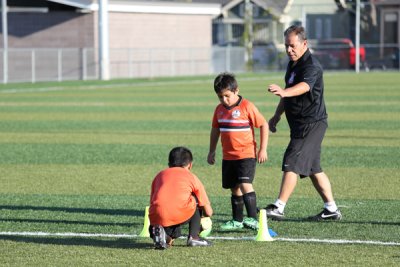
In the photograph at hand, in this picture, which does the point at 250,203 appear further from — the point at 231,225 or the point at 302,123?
the point at 302,123

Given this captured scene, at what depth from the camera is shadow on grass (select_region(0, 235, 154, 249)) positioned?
30.7 ft

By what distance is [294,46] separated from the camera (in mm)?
10555

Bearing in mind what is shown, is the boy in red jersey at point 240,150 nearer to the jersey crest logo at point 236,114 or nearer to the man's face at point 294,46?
the jersey crest logo at point 236,114

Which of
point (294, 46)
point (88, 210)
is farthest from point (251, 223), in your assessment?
point (88, 210)

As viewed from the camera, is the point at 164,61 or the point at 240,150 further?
the point at 164,61

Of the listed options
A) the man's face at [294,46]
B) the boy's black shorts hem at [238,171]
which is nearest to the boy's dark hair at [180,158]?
the boy's black shorts hem at [238,171]

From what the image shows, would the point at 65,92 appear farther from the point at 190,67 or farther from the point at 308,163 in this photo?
the point at 308,163

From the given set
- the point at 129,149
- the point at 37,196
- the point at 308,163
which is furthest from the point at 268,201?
the point at 129,149

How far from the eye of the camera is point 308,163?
35.1 feet

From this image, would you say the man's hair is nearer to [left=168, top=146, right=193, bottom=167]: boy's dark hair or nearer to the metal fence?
[left=168, top=146, right=193, bottom=167]: boy's dark hair

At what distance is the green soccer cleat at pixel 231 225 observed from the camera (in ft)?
33.1

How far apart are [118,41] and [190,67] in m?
5.72

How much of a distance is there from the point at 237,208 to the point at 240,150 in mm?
567

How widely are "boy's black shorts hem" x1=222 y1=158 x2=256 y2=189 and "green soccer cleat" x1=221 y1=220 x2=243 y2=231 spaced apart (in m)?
0.38
